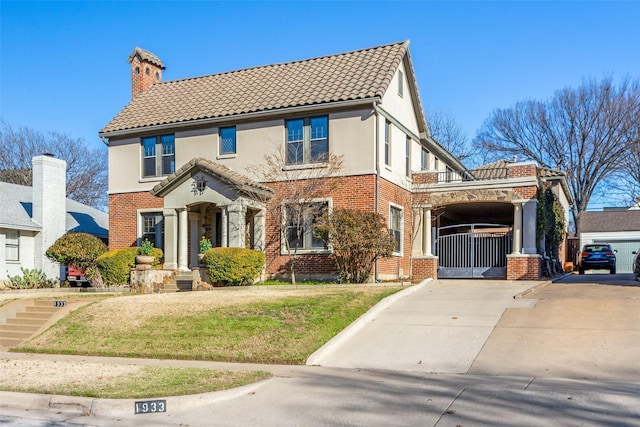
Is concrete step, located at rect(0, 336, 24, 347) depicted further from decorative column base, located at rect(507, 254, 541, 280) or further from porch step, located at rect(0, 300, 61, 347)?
decorative column base, located at rect(507, 254, 541, 280)

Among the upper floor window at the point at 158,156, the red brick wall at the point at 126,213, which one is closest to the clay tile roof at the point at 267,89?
the upper floor window at the point at 158,156

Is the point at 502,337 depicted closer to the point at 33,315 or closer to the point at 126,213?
the point at 33,315

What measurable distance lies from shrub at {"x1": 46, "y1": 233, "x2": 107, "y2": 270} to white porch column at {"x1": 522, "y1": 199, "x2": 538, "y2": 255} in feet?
50.2

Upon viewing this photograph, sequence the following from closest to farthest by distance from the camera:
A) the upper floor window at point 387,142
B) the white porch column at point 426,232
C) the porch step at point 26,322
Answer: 1. the porch step at point 26,322
2. the upper floor window at point 387,142
3. the white porch column at point 426,232

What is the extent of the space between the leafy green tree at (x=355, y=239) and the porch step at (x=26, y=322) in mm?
7867

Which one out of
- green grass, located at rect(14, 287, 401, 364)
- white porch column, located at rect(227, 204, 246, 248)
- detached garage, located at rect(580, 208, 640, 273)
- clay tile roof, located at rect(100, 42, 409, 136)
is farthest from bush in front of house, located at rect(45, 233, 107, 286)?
detached garage, located at rect(580, 208, 640, 273)

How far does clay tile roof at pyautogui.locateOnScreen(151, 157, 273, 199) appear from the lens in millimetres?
20000

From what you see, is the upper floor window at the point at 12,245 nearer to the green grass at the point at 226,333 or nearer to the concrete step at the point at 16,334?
the concrete step at the point at 16,334

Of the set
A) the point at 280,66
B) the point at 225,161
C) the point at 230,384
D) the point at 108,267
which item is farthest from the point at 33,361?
the point at 280,66

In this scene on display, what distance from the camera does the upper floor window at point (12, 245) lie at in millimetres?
26094

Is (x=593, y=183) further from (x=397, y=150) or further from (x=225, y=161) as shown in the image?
(x=225, y=161)

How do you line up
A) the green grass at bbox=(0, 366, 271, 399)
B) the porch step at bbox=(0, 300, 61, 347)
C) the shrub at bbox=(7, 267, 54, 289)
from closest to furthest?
the green grass at bbox=(0, 366, 271, 399) → the porch step at bbox=(0, 300, 61, 347) → the shrub at bbox=(7, 267, 54, 289)

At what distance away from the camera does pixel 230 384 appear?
8.52 m

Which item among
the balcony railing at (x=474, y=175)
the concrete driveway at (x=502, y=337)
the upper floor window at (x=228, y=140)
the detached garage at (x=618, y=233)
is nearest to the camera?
the concrete driveway at (x=502, y=337)
